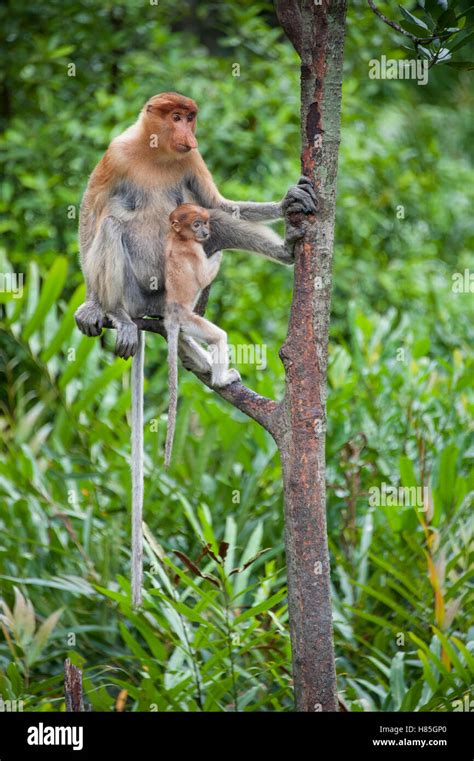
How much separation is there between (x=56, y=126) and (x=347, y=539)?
121 inches

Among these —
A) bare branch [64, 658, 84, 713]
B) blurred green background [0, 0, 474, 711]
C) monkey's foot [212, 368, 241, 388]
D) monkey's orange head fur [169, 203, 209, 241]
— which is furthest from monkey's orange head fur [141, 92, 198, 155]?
bare branch [64, 658, 84, 713]

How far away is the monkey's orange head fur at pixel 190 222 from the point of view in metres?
2.50

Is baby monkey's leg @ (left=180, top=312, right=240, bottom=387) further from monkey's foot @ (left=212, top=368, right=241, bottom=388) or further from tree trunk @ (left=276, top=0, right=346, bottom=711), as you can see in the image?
tree trunk @ (left=276, top=0, right=346, bottom=711)

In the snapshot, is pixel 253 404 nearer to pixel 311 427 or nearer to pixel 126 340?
pixel 311 427

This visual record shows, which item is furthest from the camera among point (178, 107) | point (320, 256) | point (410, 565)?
point (410, 565)

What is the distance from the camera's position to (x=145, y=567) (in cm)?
365

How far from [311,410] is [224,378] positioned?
0.40 metres

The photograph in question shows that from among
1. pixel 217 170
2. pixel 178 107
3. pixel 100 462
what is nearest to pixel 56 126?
pixel 217 170

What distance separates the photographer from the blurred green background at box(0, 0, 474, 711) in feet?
9.57

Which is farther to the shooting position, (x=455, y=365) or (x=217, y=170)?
(x=217, y=170)

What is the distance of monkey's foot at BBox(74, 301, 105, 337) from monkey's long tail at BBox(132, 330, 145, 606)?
0.12 m

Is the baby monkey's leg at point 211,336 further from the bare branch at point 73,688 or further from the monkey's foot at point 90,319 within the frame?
the bare branch at point 73,688

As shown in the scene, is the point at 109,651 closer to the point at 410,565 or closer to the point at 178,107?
the point at 410,565

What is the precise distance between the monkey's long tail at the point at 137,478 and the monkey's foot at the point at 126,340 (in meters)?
0.11
